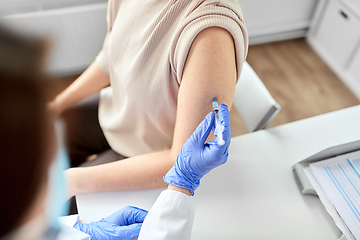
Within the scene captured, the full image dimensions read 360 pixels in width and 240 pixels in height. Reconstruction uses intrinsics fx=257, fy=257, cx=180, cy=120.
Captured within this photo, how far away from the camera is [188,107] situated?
646 millimetres

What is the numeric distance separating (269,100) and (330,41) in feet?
5.63

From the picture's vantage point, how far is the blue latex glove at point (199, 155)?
60 centimetres

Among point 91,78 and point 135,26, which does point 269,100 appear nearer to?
point 135,26

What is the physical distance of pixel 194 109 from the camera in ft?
2.11

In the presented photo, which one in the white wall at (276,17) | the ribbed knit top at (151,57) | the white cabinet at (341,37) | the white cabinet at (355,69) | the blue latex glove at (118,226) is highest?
the white wall at (276,17)

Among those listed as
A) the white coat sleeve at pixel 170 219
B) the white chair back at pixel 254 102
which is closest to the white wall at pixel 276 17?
the white chair back at pixel 254 102

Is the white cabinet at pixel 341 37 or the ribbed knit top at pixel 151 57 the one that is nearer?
the ribbed knit top at pixel 151 57

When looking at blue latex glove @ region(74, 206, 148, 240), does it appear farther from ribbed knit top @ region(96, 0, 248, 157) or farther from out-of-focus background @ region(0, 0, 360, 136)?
out-of-focus background @ region(0, 0, 360, 136)

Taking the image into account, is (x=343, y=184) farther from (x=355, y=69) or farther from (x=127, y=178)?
(x=355, y=69)

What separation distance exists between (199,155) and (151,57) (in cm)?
30

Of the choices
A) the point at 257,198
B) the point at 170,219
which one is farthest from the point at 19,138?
the point at 257,198

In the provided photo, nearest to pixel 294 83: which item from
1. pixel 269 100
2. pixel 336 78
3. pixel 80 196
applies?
pixel 336 78

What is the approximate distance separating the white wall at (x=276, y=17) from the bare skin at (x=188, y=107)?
1.73m

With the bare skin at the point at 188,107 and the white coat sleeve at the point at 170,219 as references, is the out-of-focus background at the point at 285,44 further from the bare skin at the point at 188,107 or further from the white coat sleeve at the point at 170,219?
the white coat sleeve at the point at 170,219
